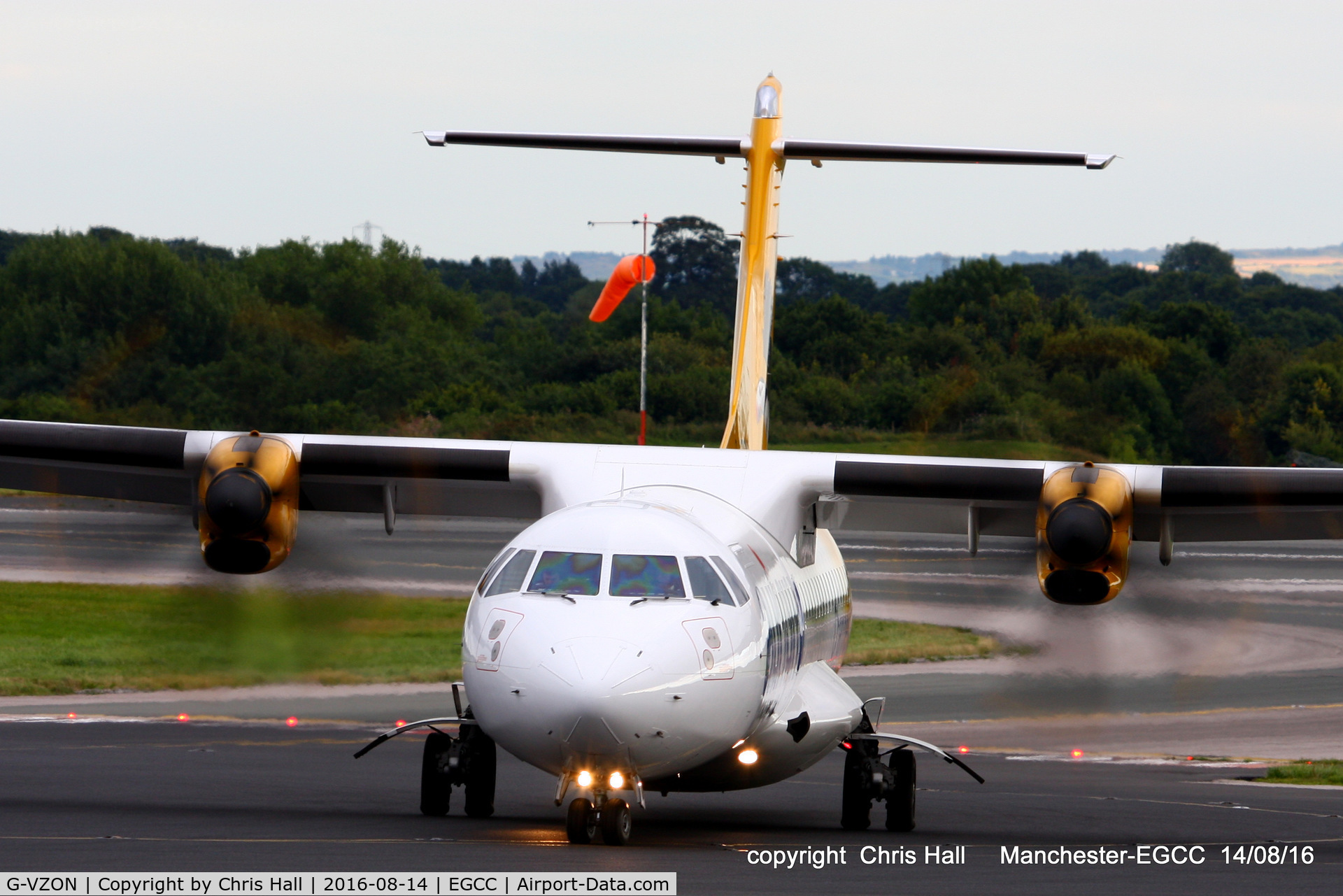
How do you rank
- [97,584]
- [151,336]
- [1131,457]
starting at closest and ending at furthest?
[97,584]
[1131,457]
[151,336]

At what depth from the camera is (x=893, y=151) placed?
15.6m

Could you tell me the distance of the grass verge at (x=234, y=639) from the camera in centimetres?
1477

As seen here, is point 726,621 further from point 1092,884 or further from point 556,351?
Result: point 556,351

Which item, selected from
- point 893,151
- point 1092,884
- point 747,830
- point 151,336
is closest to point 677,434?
point 151,336

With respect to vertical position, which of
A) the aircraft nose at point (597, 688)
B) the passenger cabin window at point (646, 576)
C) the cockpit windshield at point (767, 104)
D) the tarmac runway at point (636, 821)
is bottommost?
the tarmac runway at point (636, 821)

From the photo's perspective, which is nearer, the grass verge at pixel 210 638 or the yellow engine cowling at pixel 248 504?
the yellow engine cowling at pixel 248 504

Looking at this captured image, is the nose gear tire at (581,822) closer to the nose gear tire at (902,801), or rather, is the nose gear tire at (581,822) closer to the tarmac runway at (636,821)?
the tarmac runway at (636,821)

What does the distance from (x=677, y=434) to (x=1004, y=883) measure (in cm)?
3073

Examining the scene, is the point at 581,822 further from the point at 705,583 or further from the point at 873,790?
the point at 873,790

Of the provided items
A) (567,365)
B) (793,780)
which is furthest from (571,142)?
(567,365)

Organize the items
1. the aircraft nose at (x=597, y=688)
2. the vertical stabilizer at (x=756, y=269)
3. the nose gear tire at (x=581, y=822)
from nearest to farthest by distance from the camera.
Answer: the aircraft nose at (x=597, y=688) < the nose gear tire at (x=581, y=822) < the vertical stabilizer at (x=756, y=269)

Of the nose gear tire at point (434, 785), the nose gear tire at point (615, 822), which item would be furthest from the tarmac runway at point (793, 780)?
the nose gear tire at point (434, 785)

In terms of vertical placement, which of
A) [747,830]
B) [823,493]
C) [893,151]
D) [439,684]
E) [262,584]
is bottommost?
[439,684]

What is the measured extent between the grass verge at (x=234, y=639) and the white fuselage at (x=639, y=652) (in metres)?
4.24
